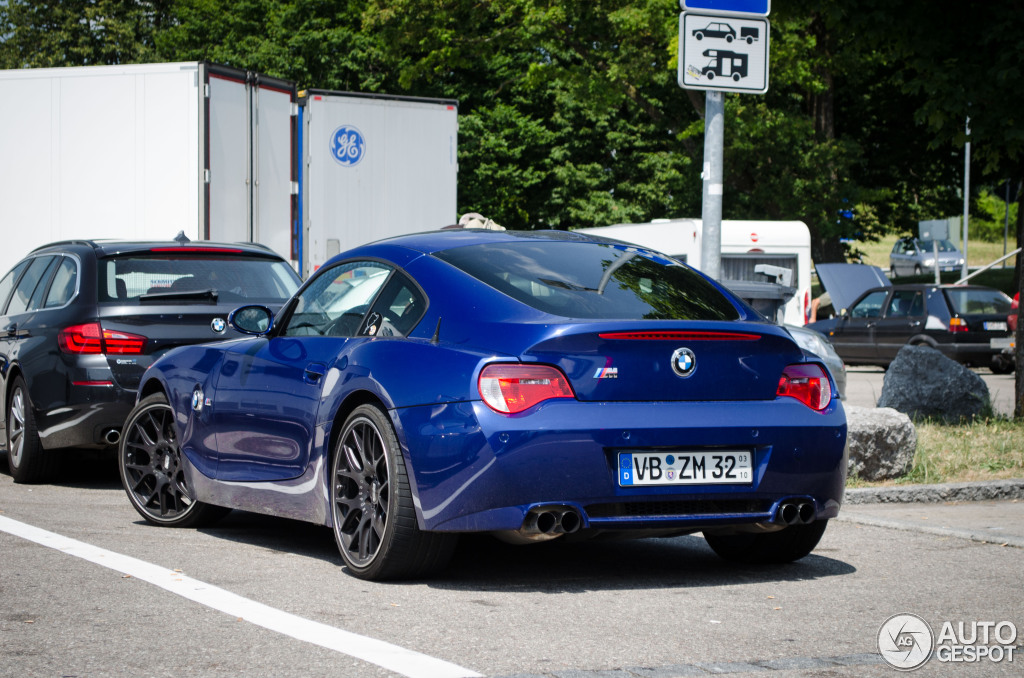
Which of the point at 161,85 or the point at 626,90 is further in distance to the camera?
the point at 626,90

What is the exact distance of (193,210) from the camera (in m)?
13.1

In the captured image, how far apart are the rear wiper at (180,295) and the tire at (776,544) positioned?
4.14m

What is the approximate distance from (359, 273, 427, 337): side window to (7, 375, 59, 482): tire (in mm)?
3993

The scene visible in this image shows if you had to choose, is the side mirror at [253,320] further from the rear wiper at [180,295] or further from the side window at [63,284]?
the side window at [63,284]

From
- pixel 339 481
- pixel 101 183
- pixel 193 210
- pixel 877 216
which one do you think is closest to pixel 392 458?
pixel 339 481

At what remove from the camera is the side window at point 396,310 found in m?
5.78

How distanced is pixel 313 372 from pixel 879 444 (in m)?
4.22

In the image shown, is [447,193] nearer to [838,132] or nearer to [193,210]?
[193,210]

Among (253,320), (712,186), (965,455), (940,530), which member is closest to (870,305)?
(965,455)

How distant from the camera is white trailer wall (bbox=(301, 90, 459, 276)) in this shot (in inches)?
614

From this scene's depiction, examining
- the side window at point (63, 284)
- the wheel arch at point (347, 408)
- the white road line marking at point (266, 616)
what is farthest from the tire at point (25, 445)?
the wheel arch at point (347, 408)

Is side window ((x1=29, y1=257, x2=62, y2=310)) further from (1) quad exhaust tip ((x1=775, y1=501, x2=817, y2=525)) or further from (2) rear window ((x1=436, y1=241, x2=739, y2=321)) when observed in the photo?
(1) quad exhaust tip ((x1=775, y1=501, x2=817, y2=525))

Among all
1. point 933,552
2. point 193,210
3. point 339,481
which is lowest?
point 933,552

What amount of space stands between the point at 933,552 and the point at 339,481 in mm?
2813
